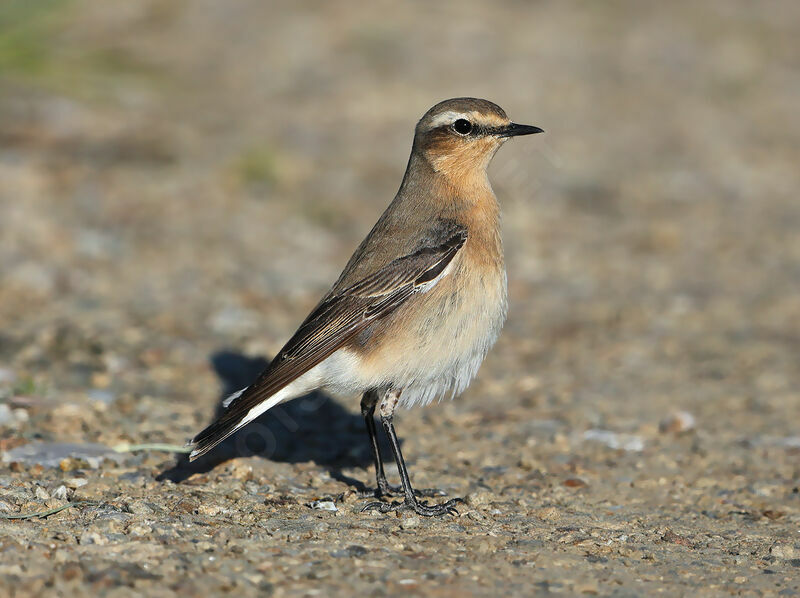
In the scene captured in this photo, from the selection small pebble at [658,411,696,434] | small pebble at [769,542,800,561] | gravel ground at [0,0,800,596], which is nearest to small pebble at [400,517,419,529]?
gravel ground at [0,0,800,596]

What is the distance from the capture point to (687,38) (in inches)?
664

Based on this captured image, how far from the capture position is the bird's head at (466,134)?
22.7 feet

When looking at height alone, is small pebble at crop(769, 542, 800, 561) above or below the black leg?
below

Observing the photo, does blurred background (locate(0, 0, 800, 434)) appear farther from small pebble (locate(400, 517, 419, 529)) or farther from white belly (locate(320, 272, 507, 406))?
small pebble (locate(400, 517, 419, 529))

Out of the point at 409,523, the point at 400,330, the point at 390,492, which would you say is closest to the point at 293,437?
the point at 390,492

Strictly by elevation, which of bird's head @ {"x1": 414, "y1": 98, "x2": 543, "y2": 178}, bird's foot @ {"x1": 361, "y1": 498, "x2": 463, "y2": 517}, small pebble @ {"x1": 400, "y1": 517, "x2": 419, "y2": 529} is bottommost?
small pebble @ {"x1": 400, "y1": 517, "x2": 419, "y2": 529}

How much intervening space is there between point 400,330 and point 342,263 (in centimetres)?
445

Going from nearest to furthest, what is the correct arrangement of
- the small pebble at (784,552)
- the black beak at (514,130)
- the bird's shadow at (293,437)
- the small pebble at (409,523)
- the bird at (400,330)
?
the small pebble at (784,552) → the small pebble at (409,523) → the bird at (400,330) → the bird's shadow at (293,437) → the black beak at (514,130)

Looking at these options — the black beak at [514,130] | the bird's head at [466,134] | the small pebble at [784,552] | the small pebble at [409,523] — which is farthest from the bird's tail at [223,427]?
the small pebble at [784,552]

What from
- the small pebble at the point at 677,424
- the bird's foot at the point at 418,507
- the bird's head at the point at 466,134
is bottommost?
the bird's foot at the point at 418,507

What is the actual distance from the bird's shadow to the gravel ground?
3 centimetres

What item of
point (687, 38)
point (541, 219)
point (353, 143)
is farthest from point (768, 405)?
point (687, 38)

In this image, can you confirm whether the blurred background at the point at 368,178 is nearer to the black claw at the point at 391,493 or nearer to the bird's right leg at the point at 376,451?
the bird's right leg at the point at 376,451

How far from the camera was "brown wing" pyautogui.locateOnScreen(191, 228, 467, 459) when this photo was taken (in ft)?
20.3
